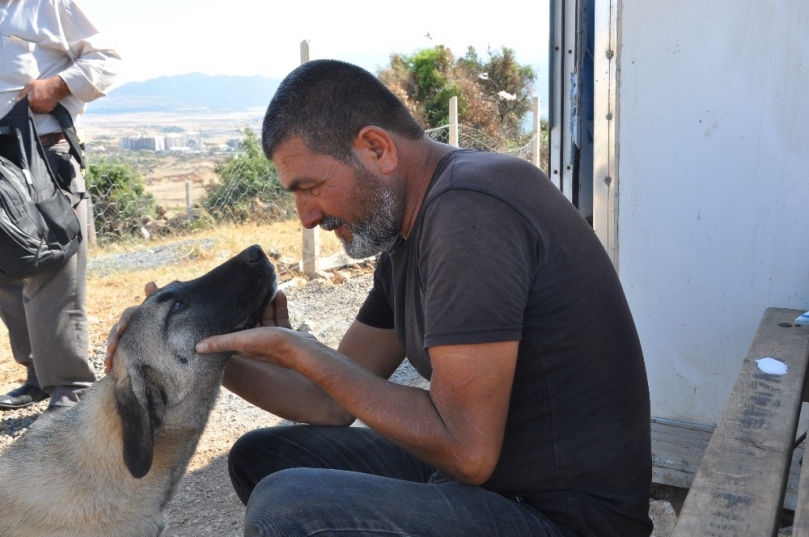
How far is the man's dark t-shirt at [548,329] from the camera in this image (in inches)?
73.1

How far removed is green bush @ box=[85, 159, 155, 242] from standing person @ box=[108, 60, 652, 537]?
11.6 m

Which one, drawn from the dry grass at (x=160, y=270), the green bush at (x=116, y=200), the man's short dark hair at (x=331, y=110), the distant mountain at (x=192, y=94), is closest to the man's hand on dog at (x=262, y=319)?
the man's short dark hair at (x=331, y=110)

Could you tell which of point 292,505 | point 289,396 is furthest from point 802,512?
point 289,396

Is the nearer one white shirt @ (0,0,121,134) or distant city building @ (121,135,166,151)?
white shirt @ (0,0,121,134)

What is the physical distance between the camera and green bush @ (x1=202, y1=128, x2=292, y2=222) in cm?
1516

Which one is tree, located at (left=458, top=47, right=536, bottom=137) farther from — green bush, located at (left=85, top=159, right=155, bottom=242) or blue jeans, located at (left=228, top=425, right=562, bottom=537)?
blue jeans, located at (left=228, top=425, right=562, bottom=537)

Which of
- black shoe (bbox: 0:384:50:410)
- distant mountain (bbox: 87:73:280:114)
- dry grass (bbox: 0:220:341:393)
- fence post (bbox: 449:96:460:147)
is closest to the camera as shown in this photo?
black shoe (bbox: 0:384:50:410)

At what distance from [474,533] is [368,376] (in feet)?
1.60

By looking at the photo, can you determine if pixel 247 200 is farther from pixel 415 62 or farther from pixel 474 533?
pixel 474 533

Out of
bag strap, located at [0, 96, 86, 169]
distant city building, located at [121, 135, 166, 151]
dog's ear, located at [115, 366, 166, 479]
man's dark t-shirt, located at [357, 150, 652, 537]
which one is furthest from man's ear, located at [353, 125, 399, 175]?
distant city building, located at [121, 135, 166, 151]

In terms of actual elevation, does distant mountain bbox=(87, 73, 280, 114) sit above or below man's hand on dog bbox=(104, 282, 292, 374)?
above

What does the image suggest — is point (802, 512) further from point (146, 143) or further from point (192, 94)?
point (192, 94)

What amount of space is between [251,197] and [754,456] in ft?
48.9

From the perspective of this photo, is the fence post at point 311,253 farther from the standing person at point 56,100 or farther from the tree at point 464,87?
the tree at point 464,87
